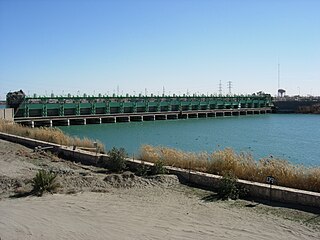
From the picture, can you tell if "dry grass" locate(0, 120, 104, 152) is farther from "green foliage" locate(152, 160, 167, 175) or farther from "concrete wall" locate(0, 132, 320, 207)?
"green foliage" locate(152, 160, 167, 175)

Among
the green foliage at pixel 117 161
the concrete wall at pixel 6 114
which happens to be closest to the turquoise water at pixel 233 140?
the green foliage at pixel 117 161

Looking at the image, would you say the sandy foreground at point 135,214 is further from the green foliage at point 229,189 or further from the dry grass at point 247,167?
the dry grass at point 247,167

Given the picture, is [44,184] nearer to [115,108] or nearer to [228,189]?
[228,189]

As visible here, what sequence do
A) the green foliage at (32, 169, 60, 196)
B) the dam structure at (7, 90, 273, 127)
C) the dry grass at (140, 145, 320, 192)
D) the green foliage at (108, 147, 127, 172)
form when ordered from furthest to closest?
the dam structure at (7, 90, 273, 127) < the green foliage at (108, 147, 127, 172) < the green foliage at (32, 169, 60, 196) < the dry grass at (140, 145, 320, 192)

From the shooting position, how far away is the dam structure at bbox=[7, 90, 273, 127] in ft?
189

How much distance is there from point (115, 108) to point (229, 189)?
6149 centimetres

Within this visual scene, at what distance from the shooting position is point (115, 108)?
70.2 m

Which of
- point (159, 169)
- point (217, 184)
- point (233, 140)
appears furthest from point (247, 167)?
point (233, 140)

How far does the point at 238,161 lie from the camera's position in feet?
39.1

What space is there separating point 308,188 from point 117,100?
62.1 meters

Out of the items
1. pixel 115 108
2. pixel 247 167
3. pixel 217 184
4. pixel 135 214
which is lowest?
pixel 135 214

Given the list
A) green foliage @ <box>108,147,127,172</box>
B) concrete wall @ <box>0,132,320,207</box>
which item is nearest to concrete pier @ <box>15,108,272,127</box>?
concrete wall @ <box>0,132,320,207</box>

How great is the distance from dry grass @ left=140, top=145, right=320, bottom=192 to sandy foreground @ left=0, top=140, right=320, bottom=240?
1.55 meters

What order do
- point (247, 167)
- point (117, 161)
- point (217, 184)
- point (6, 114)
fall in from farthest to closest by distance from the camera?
point (6, 114), point (117, 161), point (247, 167), point (217, 184)
